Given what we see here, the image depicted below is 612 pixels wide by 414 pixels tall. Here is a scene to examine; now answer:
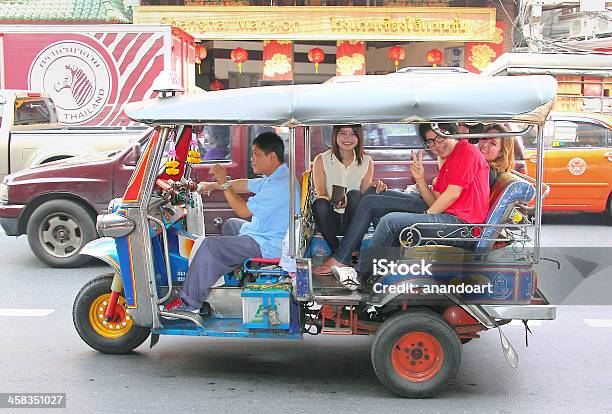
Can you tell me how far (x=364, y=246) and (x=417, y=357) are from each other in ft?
3.00

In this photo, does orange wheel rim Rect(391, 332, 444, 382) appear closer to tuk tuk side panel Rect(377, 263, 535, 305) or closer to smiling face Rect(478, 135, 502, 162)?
tuk tuk side panel Rect(377, 263, 535, 305)

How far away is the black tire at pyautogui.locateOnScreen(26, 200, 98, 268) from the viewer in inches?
369

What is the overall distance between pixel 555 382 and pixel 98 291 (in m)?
3.28

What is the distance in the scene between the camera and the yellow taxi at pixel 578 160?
12172mm

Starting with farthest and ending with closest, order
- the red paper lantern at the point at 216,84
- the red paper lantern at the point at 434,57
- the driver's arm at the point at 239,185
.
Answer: the red paper lantern at the point at 216,84 → the red paper lantern at the point at 434,57 → the driver's arm at the point at 239,185

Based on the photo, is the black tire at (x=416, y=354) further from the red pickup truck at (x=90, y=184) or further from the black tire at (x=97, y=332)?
the red pickup truck at (x=90, y=184)

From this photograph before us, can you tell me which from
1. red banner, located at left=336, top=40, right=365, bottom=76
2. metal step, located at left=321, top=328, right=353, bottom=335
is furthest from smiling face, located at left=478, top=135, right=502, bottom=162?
red banner, located at left=336, top=40, right=365, bottom=76

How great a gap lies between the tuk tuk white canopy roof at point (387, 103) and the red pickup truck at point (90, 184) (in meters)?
3.99

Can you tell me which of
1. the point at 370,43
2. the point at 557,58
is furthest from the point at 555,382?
the point at 370,43

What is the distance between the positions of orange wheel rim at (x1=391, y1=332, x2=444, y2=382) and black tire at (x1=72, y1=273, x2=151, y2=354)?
1.85m

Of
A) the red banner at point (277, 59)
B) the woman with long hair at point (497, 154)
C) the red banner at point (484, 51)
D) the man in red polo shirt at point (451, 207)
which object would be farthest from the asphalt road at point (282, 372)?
the red banner at point (484, 51)

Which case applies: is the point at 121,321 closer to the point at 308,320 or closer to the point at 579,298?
the point at 308,320

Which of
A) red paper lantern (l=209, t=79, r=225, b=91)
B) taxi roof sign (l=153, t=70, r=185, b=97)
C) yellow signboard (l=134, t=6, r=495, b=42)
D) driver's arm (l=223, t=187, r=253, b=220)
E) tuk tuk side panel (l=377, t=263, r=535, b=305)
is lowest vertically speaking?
tuk tuk side panel (l=377, t=263, r=535, b=305)

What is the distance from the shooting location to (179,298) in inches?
233
